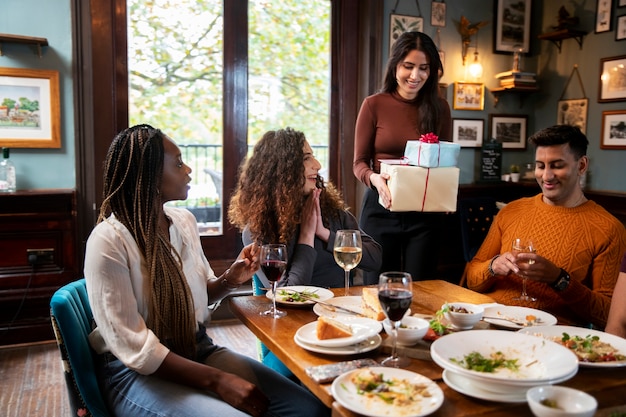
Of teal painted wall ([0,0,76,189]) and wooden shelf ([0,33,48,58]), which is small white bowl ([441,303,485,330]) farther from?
wooden shelf ([0,33,48,58])

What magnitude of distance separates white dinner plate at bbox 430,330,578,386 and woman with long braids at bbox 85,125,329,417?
0.51 meters

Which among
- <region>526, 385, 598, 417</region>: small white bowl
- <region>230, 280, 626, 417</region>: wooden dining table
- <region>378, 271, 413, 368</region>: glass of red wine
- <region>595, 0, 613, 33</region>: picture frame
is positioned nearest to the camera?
<region>526, 385, 598, 417</region>: small white bowl

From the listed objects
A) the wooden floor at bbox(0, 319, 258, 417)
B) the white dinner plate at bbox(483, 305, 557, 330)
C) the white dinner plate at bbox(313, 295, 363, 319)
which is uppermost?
the white dinner plate at bbox(483, 305, 557, 330)

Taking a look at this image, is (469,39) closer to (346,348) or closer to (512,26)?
(512,26)

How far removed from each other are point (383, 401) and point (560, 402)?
1.01 feet

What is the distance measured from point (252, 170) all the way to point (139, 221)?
80 cm

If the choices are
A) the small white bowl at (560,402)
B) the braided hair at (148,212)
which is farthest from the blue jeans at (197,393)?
the small white bowl at (560,402)

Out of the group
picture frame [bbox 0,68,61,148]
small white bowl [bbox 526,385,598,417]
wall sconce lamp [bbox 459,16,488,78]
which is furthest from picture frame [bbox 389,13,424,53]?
small white bowl [bbox 526,385,598,417]

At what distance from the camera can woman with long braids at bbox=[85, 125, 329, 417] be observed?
1.41 metres

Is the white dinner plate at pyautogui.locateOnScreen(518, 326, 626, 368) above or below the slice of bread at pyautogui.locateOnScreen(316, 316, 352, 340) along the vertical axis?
below

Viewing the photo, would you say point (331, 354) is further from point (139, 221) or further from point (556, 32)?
point (556, 32)

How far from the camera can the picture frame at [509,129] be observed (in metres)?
4.77

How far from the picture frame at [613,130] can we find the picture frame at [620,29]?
53 centimetres

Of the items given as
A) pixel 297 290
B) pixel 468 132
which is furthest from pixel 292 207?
pixel 468 132
